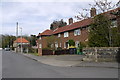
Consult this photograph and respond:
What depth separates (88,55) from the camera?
59.5 ft

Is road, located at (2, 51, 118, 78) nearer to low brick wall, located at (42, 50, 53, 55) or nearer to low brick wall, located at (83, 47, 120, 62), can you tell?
low brick wall, located at (83, 47, 120, 62)

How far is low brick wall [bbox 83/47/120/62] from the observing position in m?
16.8

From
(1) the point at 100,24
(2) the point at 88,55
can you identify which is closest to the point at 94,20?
(1) the point at 100,24

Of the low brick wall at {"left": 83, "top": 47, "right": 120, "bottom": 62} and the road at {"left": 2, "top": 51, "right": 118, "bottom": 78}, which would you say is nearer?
the road at {"left": 2, "top": 51, "right": 118, "bottom": 78}

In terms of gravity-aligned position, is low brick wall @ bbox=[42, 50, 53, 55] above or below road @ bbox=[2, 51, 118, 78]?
above

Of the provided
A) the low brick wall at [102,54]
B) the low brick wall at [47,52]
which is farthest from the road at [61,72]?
the low brick wall at [47,52]

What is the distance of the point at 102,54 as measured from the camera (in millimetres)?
A: 17172

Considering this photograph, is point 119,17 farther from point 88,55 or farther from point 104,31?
point 88,55

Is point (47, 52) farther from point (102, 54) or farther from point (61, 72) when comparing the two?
point (61, 72)

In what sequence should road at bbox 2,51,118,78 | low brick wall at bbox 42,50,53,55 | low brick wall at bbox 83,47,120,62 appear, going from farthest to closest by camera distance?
low brick wall at bbox 42,50,53,55, low brick wall at bbox 83,47,120,62, road at bbox 2,51,118,78

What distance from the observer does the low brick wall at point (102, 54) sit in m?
16.8

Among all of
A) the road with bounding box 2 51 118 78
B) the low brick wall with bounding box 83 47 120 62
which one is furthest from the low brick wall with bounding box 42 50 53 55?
the road with bounding box 2 51 118 78

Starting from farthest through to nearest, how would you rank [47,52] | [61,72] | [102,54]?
[47,52] → [102,54] → [61,72]

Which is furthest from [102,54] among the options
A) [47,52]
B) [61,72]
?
[47,52]
